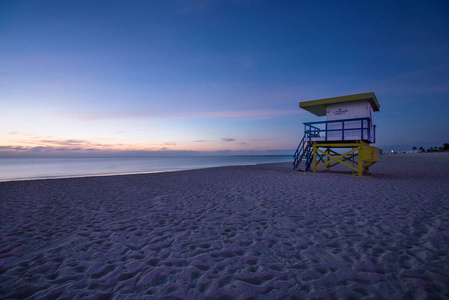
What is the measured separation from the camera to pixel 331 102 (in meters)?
13.9

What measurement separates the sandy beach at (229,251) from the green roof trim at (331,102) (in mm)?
7804

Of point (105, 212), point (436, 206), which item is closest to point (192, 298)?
point (105, 212)

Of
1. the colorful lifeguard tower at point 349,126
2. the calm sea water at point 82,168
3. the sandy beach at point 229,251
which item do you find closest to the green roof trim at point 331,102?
the colorful lifeguard tower at point 349,126

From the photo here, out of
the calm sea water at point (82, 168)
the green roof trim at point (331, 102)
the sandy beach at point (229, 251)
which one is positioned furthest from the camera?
the calm sea water at point (82, 168)

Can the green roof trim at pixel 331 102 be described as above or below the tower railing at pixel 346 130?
above

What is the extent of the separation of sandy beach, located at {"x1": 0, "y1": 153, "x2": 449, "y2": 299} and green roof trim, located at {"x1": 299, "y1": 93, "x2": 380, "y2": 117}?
780cm

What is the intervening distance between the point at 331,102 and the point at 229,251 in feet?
44.2

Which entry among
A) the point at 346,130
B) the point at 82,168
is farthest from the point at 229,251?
the point at 82,168

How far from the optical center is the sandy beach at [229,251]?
8.94 ft

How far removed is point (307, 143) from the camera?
15602 mm

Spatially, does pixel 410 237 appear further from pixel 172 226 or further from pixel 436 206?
pixel 172 226

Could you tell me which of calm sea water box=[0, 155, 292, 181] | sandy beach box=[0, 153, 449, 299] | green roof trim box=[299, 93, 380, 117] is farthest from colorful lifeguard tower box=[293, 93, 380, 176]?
calm sea water box=[0, 155, 292, 181]

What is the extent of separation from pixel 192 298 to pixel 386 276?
8.97ft

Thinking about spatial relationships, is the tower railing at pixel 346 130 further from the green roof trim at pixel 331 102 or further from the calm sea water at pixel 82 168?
the calm sea water at pixel 82 168
